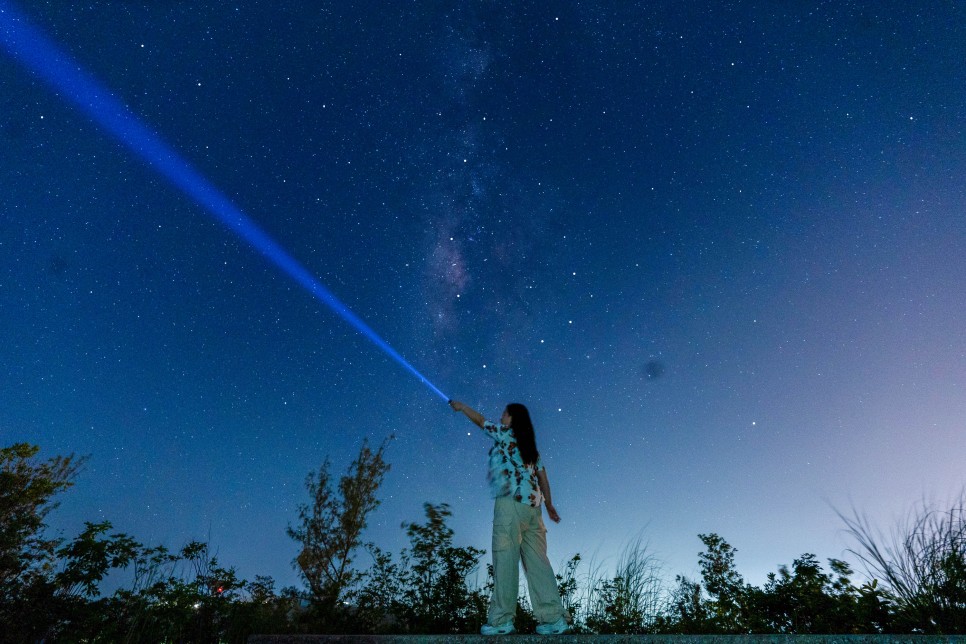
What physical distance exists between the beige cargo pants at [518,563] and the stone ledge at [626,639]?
0.76m

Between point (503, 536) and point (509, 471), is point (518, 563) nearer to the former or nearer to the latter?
point (503, 536)

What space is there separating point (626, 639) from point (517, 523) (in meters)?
1.49

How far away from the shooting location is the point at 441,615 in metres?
6.42

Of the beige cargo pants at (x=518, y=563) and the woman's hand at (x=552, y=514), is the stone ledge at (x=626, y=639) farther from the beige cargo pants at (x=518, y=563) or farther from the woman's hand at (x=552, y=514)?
the woman's hand at (x=552, y=514)

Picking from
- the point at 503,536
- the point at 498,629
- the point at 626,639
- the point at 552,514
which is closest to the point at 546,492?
the point at 552,514

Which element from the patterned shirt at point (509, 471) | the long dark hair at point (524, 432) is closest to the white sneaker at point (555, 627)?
the patterned shirt at point (509, 471)

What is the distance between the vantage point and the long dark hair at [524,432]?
458 centimetres

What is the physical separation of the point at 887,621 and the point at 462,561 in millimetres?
4468

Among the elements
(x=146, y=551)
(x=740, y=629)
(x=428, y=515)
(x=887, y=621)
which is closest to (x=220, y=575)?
(x=146, y=551)

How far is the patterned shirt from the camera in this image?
4.23m

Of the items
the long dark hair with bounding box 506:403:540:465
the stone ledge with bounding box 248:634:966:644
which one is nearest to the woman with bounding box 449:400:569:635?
the long dark hair with bounding box 506:403:540:465

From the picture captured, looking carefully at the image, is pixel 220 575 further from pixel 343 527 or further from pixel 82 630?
pixel 343 527

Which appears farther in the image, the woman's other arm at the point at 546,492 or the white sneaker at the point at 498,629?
the woman's other arm at the point at 546,492

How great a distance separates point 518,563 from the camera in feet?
12.9
